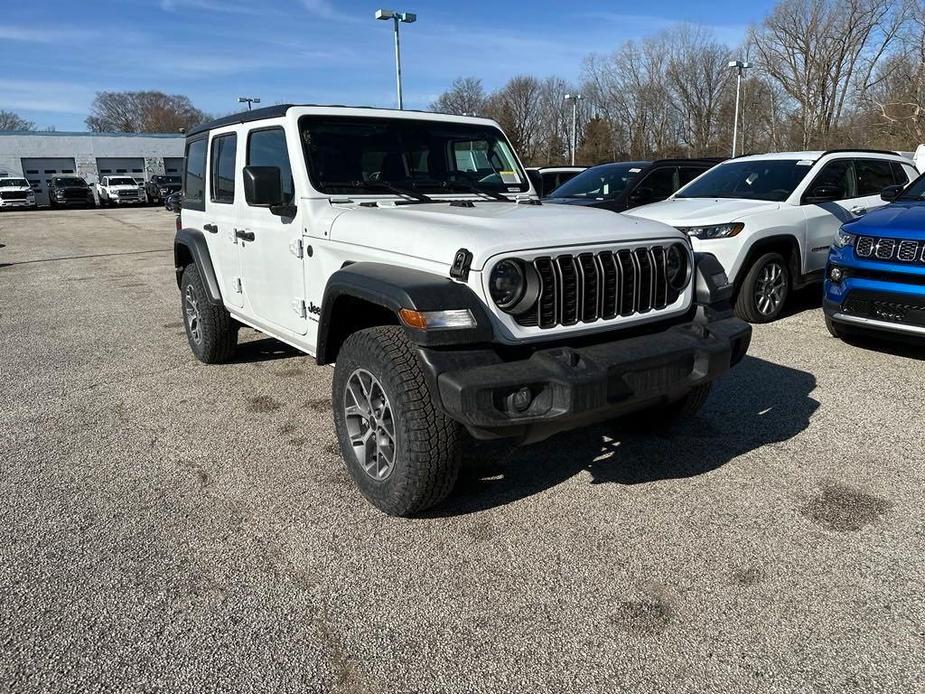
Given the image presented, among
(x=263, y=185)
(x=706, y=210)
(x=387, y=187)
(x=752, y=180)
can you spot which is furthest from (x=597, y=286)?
(x=752, y=180)

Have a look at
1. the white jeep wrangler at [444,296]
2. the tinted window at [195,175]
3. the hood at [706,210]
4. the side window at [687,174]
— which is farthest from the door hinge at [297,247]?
the side window at [687,174]

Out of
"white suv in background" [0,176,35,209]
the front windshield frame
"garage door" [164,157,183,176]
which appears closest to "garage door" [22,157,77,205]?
"garage door" [164,157,183,176]

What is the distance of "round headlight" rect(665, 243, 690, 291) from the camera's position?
344 centimetres

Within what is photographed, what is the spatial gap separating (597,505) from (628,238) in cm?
132

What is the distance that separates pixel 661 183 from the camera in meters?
9.67

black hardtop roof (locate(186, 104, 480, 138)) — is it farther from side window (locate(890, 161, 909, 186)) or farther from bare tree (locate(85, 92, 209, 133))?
bare tree (locate(85, 92, 209, 133))

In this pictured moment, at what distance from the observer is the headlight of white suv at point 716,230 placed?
263 inches

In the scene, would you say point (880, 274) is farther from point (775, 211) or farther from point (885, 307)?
point (775, 211)

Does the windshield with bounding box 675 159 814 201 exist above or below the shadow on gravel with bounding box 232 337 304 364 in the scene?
above

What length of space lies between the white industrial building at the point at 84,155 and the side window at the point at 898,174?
140 feet

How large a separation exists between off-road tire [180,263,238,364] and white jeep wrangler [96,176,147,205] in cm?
3514

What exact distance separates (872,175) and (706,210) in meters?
2.41

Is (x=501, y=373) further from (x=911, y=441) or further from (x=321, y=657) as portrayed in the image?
(x=911, y=441)

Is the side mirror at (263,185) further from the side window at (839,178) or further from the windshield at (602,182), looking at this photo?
the windshield at (602,182)
